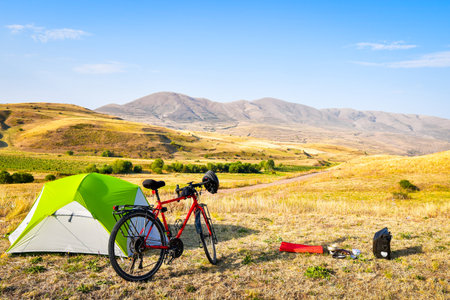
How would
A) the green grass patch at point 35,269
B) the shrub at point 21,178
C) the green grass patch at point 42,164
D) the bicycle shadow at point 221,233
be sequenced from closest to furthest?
1. the green grass patch at point 35,269
2. the bicycle shadow at point 221,233
3. the shrub at point 21,178
4. the green grass patch at point 42,164

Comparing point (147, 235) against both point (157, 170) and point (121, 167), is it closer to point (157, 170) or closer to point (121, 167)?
point (121, 167)


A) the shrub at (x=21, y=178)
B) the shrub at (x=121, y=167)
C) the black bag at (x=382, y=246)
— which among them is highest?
the black bag at (x=382, y=246)

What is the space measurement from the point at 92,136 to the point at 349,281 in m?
171

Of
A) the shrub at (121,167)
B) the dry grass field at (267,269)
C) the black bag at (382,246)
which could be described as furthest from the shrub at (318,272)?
the shrub at (121,167)

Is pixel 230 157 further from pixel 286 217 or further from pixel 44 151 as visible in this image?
pixel 286 217

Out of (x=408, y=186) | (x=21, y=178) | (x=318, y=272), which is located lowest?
(x=21, y=178)

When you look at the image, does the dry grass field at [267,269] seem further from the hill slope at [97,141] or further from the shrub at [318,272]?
the hill slope at [97,141]

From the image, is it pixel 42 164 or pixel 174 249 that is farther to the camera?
pixel 42 164

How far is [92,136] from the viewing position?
159m

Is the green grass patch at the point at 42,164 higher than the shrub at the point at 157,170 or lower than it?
higher

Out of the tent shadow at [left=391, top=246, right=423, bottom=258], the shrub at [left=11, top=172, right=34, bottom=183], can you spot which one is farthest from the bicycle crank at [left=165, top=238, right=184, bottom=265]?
the shrub at [left=11, top=172, right=34, bottom=183]

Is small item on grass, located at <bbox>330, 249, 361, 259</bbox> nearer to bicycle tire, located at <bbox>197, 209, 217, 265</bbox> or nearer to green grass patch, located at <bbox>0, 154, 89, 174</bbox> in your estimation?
bicycle tire, located at <bbox>197, 209, 217, 265</bbox>

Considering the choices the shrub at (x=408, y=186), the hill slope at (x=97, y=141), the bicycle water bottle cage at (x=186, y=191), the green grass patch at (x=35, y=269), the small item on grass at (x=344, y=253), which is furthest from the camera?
the hill slope at (x=97, y=141)

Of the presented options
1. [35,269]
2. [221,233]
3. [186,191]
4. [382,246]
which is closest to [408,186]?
[382,246]
